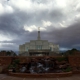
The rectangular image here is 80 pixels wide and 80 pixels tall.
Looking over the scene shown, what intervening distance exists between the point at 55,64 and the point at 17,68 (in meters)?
2.91

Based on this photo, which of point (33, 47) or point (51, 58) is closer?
point (51, 58)

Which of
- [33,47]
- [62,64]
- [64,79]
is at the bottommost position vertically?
[64,79]

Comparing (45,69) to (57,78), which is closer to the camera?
(57,78)

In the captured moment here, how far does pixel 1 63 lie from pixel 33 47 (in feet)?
167

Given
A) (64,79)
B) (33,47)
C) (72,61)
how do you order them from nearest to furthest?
(64,79) < (72,61) < (33,47)

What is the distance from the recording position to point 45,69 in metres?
11.1

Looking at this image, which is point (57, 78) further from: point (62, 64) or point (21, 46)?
point (21, 46)

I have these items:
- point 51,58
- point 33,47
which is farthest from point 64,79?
point 33,47

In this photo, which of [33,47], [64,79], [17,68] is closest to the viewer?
[64,79]

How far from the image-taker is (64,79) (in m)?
8.30

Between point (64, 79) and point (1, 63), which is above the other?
point (1, 63)

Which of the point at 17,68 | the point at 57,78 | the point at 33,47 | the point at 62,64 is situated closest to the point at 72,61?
the point at 62,64

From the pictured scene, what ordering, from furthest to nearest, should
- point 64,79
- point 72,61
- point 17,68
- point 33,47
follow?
point 33,47 < point 72,61 < point 17,68 < point 64,79

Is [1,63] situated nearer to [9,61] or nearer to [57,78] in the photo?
[9,61]
